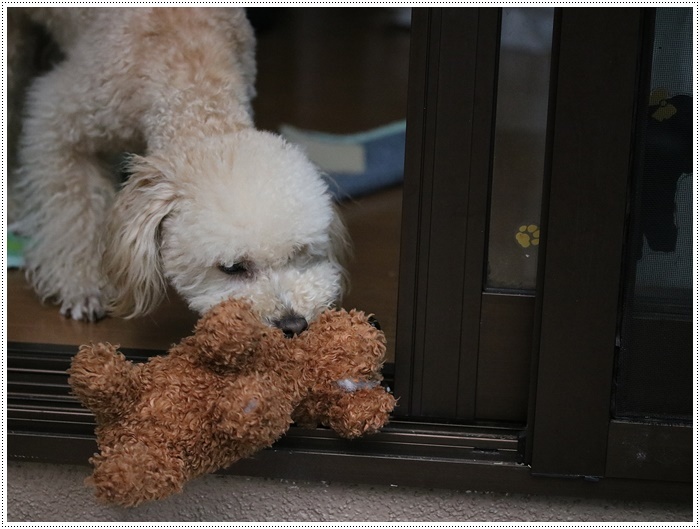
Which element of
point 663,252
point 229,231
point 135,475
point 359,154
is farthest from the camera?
point 359,154

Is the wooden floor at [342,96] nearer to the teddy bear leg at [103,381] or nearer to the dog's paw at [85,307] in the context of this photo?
the dog's paw at [85,307]

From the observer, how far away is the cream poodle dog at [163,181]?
46.5 inches

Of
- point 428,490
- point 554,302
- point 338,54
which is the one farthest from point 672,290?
point 338,54

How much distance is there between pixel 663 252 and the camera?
1.06 meters

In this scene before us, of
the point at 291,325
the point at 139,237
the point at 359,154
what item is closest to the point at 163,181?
the point at 139,237

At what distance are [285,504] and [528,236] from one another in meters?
0.58

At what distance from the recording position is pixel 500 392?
3.90 ft

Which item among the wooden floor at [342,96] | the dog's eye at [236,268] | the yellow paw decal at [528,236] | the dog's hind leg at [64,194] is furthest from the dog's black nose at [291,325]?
the dog's hind leg at [64,194]

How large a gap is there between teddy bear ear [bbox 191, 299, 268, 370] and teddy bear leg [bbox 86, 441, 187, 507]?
143 mm

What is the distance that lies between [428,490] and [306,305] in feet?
1.17

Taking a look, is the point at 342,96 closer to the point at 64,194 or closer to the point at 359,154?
the point at 359,154

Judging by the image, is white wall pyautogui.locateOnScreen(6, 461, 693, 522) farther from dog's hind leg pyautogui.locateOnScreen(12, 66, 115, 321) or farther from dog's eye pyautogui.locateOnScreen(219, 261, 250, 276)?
dog's hind leg pyautogui.locateOnScreen(12, 66, 115, 321)

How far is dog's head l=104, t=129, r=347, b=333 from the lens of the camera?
116cm
